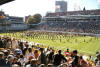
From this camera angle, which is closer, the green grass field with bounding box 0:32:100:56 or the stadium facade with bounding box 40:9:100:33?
the green grass field with bounding box 0:32:100:56

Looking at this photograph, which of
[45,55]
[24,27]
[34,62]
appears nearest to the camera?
[34,62]

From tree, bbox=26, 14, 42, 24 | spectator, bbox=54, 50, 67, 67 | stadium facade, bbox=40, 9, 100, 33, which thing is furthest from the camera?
tree, bbox=26, 14, 42, 24

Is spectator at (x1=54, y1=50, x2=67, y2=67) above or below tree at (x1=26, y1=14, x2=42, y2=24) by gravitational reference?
above

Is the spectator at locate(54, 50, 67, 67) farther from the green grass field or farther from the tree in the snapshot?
the tree

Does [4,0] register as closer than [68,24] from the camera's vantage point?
Yes

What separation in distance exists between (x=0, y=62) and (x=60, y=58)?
246cm

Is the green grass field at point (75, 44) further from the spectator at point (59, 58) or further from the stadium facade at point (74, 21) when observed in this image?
the stadium facade at point (74, 21)

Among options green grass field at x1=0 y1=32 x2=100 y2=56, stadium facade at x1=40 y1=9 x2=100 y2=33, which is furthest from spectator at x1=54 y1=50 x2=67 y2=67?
stadium facade at x1=40 y1=9 x2=100 y2=33

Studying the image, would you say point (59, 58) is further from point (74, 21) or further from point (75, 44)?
point (74, 21)

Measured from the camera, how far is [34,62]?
211 inches

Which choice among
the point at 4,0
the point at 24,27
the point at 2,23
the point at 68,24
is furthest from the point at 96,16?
the point at 4,0

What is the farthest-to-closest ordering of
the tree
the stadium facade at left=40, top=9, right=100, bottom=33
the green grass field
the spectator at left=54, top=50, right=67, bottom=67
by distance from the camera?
the tree < the stadium facade at left=40, top=9, right=100, bottom=33 < the green grass field < the spectator at left=54, top=50, right=67, bottom=67

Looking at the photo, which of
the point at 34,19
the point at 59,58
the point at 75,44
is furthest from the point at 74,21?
the point at 59,58

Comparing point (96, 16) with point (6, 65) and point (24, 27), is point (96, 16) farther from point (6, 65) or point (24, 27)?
point (6, 65)
